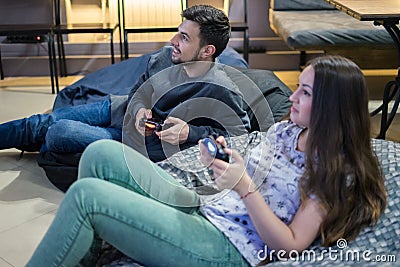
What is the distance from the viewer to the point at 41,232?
6.88ft

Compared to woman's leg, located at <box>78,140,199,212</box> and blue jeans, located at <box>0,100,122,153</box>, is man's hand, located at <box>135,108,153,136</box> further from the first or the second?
woman's leg, located at <box>78,140,199,212</box>

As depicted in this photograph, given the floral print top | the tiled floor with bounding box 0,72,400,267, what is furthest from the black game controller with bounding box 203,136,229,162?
the tiled floor with bounding box 0,72,400,267

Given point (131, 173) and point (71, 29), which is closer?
point (131, 173)

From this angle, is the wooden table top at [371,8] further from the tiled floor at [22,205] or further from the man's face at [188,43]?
the tiled floor at [22,205]

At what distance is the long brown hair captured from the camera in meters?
1.25

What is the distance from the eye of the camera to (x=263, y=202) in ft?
4.11

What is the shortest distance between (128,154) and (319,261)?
0.57 m

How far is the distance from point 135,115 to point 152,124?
0.55ft

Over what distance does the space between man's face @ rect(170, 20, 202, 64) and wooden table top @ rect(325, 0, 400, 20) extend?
87 centimetres

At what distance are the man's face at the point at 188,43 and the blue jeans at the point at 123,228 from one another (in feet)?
2.60

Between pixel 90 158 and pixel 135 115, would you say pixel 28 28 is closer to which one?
pixel 135 115

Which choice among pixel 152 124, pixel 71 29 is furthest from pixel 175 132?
pixel 71 29

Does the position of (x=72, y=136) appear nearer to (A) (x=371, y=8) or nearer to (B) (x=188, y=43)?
(B) (x=188, y=43)

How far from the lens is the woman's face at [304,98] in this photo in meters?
1.29
